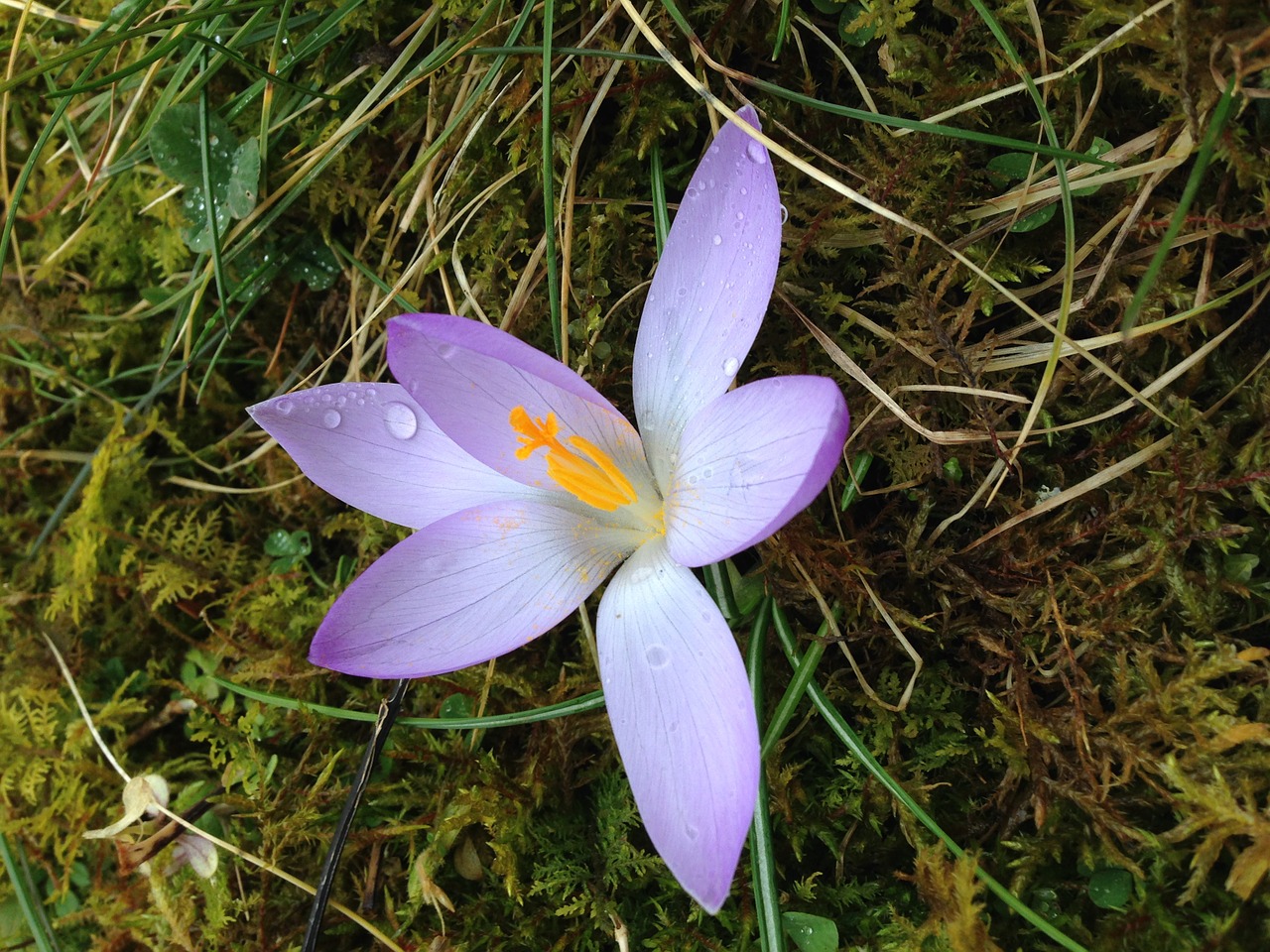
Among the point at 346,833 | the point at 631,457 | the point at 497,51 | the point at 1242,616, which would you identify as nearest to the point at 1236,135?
the point at 1242,616

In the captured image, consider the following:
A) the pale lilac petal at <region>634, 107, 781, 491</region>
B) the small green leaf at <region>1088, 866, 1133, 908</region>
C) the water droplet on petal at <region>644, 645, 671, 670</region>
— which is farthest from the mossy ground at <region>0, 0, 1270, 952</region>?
the water droplet on petal at <region>644, 645, 671, 670</region>

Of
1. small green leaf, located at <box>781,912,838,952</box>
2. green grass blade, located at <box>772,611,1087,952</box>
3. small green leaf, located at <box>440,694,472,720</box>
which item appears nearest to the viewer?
green grass blade, located at <box>772,611,1087,952</box>

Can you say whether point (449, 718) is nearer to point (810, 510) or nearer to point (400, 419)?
point (400, 419)

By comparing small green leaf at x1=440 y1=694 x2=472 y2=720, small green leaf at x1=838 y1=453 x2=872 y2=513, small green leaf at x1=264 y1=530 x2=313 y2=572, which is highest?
small green leaf at x1=838 y1=453 x2=872 y2=513

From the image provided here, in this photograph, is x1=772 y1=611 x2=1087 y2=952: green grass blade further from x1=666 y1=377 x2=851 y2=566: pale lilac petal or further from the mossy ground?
x1=666 y1=377 x2=851 y2=566: pale lilac petal

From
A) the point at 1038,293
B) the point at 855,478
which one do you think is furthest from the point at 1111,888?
the point at 1038,293

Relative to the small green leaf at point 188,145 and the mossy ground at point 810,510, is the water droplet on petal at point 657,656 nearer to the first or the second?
the mossy ground at point 810,510
